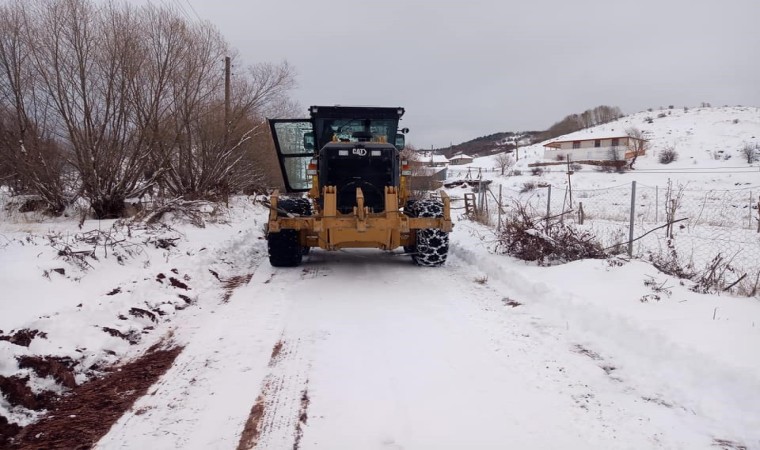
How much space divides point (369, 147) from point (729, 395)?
5.91 metres

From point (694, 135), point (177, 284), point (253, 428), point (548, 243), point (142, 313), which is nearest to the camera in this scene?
point (253, 428)

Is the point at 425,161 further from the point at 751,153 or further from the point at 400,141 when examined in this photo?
the point at 400,141

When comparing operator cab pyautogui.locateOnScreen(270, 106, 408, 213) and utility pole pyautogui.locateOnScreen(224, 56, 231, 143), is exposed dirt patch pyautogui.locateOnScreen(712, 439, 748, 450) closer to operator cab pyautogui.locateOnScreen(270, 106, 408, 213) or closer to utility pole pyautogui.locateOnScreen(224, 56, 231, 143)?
operator cab pyautogui.locateOnScreen(270, 106, 408, 213)

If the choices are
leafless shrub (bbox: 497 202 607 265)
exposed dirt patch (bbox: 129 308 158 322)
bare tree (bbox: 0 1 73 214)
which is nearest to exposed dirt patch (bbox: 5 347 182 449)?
exposed dirt patch (bbox: 129 308 158 322)

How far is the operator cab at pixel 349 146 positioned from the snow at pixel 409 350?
1769 millimetres

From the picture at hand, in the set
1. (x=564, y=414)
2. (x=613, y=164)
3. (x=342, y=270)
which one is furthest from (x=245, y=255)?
(x=613, y=164)

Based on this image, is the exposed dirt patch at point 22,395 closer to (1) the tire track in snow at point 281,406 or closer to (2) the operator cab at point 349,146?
(1) the tire track in snow at point 281,406

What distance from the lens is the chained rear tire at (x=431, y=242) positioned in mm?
8320

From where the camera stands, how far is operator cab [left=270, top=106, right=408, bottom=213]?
325 inches

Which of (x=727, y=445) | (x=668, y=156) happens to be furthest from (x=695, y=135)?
(x=727, y=445)

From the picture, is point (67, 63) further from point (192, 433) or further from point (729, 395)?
point (729, 395)

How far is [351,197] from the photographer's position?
28.3 ft

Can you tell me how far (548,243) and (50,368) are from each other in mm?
6514

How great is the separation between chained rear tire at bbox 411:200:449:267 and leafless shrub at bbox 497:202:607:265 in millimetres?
1115
